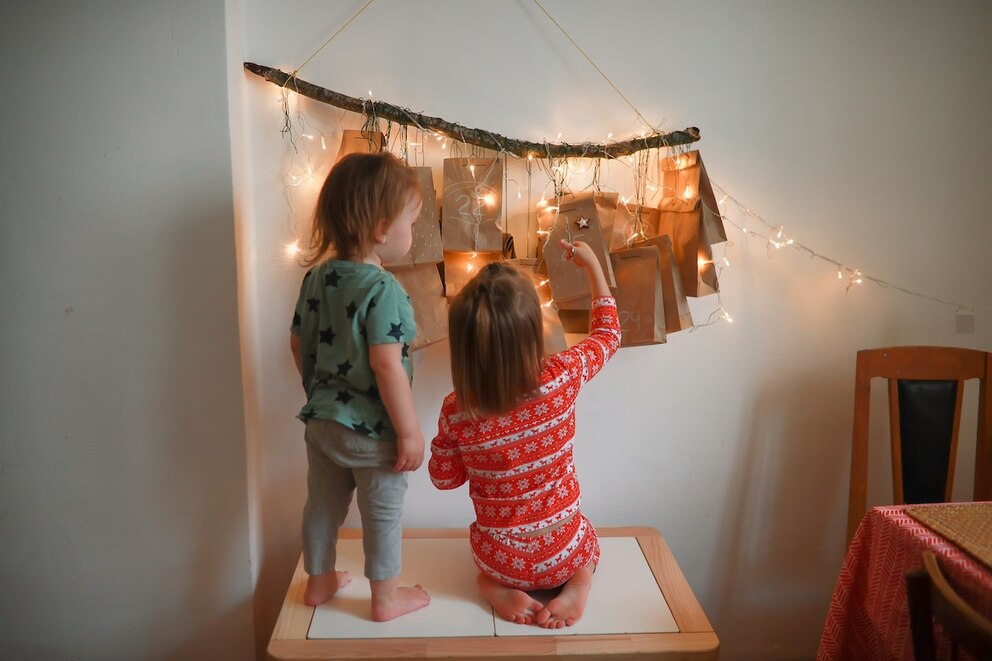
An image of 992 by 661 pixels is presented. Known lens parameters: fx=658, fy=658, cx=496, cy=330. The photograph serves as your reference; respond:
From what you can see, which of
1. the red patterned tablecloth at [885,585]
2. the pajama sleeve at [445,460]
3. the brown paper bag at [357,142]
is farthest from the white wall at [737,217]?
the red patterned tablecloth at [885,585]

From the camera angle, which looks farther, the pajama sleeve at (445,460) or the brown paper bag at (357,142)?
the brown paper bag at (357,142)

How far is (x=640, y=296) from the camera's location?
1538mm

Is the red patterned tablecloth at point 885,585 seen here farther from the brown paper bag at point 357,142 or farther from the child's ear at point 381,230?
the brown paper bag at point 357,142

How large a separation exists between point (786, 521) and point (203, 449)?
5.04 ft

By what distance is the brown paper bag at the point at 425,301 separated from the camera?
1494 mm

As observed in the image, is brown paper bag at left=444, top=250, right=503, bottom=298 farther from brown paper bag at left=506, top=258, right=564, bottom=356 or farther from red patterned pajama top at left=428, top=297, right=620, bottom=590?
red patterned pajama top at left=428, top=297, right=620, bottom=590

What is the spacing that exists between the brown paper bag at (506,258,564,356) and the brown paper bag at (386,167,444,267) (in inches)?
6.7

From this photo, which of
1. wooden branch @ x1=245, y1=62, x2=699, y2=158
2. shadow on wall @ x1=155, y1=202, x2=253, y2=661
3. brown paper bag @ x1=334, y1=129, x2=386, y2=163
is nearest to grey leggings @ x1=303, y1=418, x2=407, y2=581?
shadow on wall @ x1=155, y1=202, x2=253, y2=661

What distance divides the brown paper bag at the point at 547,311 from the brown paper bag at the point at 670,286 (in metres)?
0.25

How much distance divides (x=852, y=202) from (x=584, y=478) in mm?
1015

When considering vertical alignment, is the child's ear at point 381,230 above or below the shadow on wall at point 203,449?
above

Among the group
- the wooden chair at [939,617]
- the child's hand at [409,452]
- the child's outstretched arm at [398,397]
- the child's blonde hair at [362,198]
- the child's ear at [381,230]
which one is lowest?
the wooden chair at [939,617]

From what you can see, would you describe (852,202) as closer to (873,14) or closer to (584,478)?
(873,14)

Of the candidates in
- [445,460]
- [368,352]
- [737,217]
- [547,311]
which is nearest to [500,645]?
[445,460]
